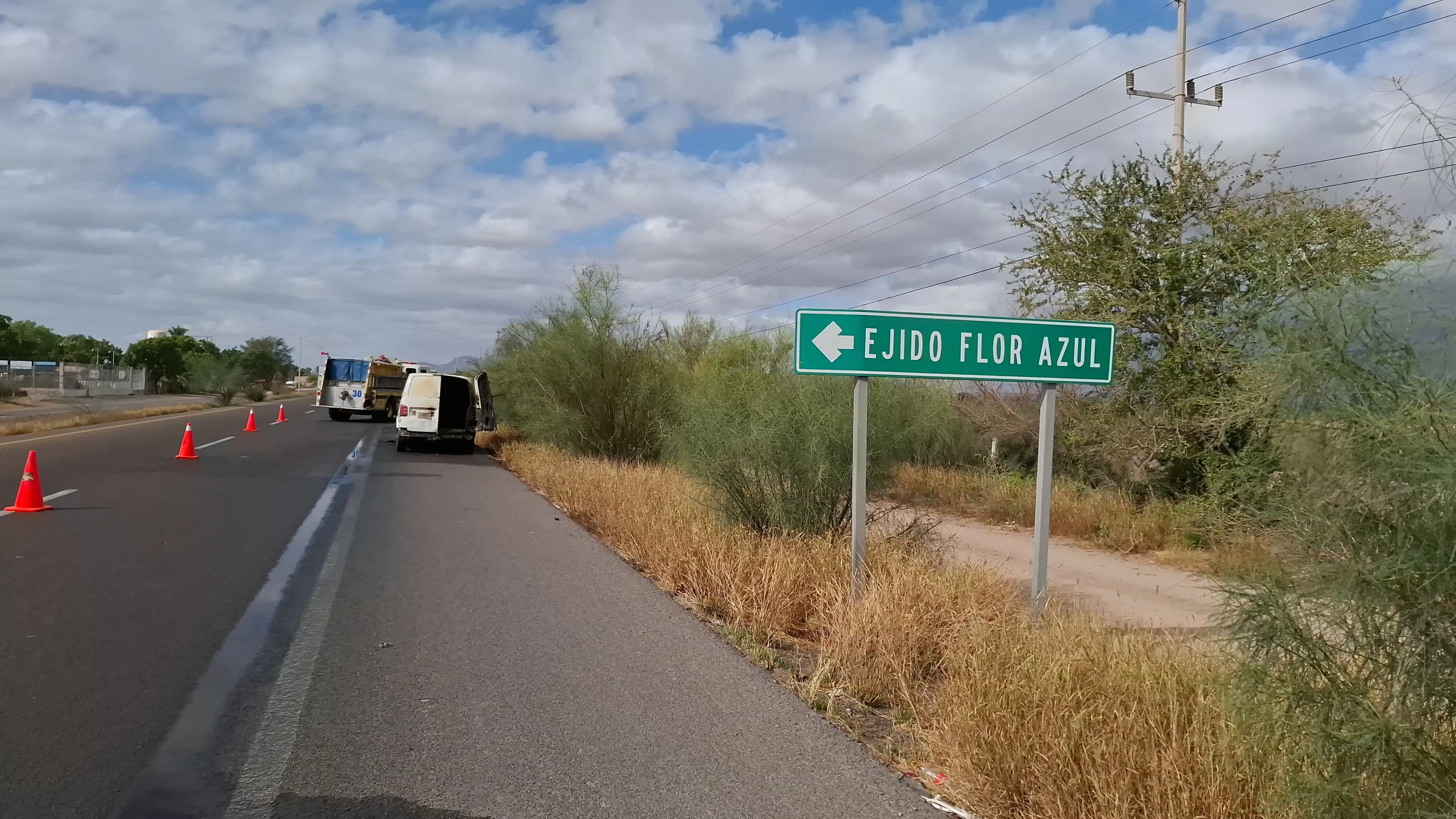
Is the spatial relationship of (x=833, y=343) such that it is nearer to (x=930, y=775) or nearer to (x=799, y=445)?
(x=799, y=445)

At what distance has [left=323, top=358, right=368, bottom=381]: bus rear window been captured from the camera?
155 ft

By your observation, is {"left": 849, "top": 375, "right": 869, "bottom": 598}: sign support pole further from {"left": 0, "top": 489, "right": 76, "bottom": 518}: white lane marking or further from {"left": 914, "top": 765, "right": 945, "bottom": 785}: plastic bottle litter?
{"left": 0, "top": 489, "right": 76, "bottom": 518}: white lane marking

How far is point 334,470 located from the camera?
22.4 meters

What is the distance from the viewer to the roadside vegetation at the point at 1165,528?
3.47m

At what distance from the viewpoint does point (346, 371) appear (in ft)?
157

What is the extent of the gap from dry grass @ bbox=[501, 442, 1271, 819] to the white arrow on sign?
156 cm

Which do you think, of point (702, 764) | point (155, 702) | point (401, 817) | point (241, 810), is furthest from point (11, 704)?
point (702, 764)

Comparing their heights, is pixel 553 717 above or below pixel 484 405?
below

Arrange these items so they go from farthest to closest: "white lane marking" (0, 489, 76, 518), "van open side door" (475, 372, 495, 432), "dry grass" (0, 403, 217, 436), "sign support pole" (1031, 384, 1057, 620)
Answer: "dry grass" (0, 403, 217, 436) → "van open side door" (475, 372, 495, 432) → "white lane marking" (0, 489, 76, 518) → "sign support pole" (1031, 384, 1057, 620)

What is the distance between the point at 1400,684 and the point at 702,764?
9.39 feet

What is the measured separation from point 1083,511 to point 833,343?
871cm

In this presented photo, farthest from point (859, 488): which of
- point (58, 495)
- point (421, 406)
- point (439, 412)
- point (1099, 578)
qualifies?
point (421, 406)

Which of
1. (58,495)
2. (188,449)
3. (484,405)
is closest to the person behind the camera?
(58,495)

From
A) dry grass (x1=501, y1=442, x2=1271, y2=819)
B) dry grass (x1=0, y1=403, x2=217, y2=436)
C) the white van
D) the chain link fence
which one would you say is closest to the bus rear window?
dry grass (x1=0, y1=403, x2=217, y2=436)
